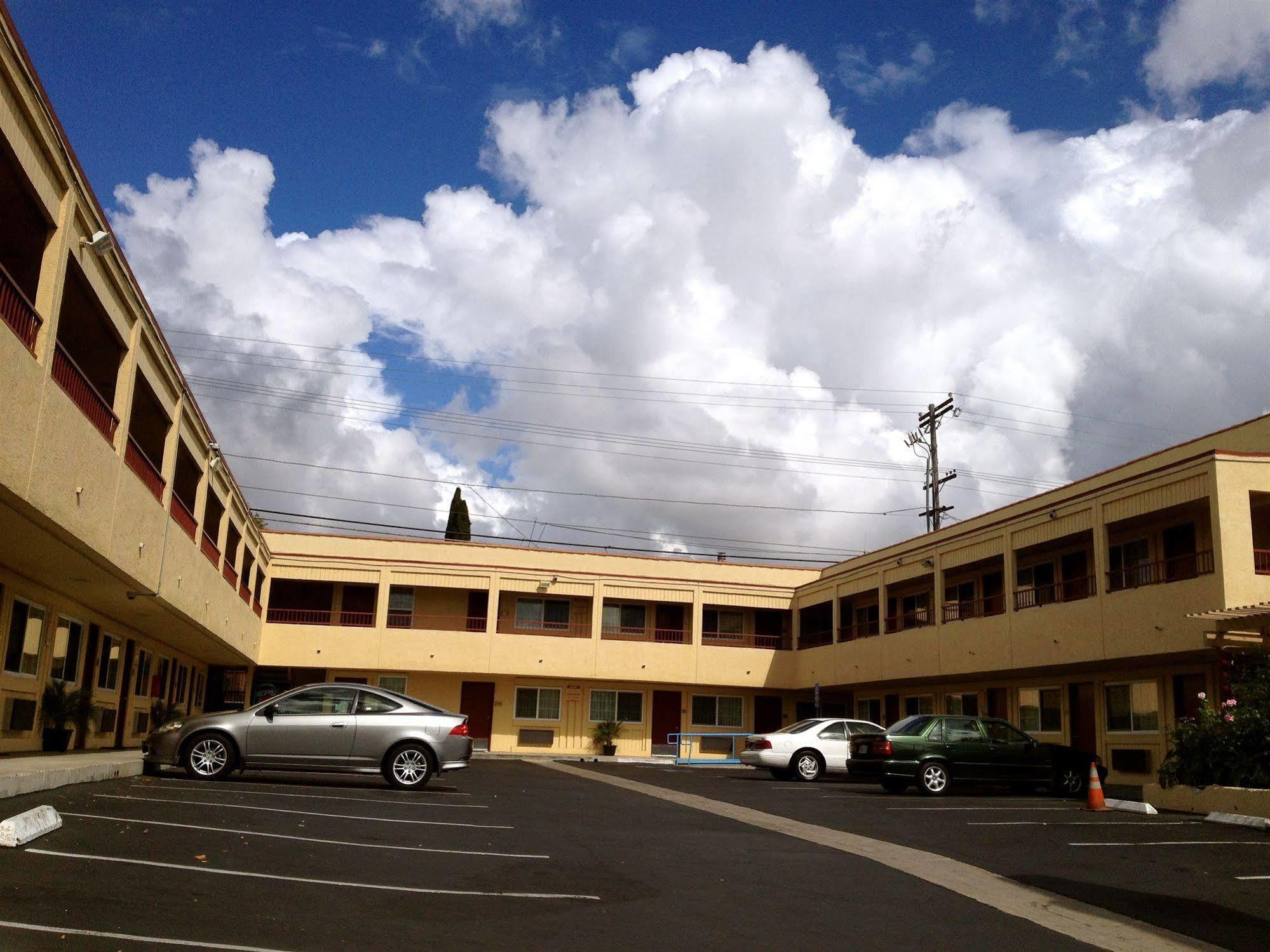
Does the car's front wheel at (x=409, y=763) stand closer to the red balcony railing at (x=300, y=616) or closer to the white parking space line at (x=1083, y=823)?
the white parking space line at (x=1083, y=823)

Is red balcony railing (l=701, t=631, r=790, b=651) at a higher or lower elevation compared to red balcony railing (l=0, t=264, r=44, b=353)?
lower

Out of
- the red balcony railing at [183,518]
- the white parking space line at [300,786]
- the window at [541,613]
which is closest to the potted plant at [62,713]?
the red balcony railing at [183,518]

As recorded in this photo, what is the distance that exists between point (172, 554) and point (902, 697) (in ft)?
81.9

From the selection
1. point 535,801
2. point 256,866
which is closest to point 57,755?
point 535,801

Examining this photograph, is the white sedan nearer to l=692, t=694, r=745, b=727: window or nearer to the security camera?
l=692, t=694, r=745, b=727: window

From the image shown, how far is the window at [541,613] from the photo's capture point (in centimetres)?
4309

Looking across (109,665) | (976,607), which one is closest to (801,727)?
(976,607)

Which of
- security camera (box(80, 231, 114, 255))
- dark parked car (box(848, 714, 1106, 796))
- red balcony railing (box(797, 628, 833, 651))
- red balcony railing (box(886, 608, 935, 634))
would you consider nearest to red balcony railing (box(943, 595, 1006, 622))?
red balcony railing (box(886, 608, 935, 634))

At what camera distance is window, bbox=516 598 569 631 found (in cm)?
4309

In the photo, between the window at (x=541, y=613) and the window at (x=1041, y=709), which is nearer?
the window at (x=1041, y=709)

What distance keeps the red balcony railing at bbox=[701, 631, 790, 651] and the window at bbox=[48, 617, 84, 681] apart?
25.9 meters

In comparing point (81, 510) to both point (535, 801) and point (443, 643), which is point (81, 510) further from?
point (443, 643)

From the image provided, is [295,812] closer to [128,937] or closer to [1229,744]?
[128,937]

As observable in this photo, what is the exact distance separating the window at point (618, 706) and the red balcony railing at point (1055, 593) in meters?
15.8
